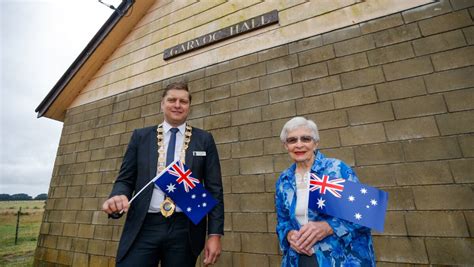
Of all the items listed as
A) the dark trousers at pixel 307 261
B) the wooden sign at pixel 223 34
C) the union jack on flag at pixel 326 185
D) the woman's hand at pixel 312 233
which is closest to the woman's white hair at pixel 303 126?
the union jack on flag at pixel 326 185

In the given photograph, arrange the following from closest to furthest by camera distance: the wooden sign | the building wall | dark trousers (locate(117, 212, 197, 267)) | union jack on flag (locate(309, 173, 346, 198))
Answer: union jack on flag (locate(309, 173, 346, 198))
dark trousers (locate(117, 212, 197, 267))
the building wall
the wooden sign

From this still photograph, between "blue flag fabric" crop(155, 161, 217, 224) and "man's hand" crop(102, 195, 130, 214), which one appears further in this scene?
"blue flag fabric" crop(155, 161, 217, 224)

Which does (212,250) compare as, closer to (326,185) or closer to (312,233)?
(312,233)

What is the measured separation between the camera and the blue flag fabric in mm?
1704

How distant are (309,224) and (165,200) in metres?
1.05

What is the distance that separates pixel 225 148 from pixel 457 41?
3.09 meters

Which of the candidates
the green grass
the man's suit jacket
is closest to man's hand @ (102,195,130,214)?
the man's suit jacket

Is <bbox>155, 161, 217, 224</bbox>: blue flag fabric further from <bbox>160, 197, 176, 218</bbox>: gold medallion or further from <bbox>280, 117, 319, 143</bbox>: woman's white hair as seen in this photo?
<bbox>280, 117, 319, 143</bbox>: woman's white hair

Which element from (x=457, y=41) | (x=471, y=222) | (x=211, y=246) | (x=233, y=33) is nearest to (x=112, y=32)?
(x=233, y=33)

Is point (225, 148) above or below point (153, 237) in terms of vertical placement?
above

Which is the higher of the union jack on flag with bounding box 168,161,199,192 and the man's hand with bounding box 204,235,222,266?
A: the union jack on flag with bounding box 168,161,199,192

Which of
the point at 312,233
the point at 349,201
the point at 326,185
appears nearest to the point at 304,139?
the point at 326,185

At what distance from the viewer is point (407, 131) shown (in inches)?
102

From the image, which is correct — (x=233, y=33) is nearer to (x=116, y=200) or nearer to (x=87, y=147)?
(x=116, y=200)
